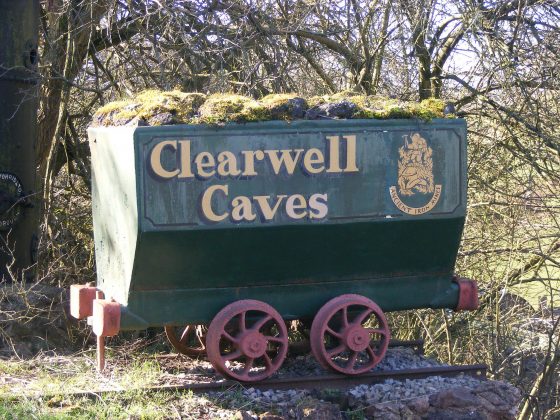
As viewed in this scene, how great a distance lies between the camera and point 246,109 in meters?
5.59

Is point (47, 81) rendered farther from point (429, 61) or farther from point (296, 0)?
point (429, 61)

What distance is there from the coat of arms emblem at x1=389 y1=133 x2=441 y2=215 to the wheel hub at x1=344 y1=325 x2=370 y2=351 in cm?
91

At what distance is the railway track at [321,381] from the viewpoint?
5.68 m

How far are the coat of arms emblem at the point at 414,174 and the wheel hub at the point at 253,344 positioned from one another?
134 cm

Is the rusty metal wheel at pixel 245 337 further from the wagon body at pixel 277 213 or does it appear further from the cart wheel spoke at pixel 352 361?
the cart wheel spoke at pixel 352 361

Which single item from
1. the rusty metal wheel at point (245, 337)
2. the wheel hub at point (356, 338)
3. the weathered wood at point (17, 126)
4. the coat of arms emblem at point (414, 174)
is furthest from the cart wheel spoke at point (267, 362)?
the weathered wood at point (17, 126)

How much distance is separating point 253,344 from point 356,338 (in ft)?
2.49

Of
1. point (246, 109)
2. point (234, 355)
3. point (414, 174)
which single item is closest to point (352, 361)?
point (234, 355)

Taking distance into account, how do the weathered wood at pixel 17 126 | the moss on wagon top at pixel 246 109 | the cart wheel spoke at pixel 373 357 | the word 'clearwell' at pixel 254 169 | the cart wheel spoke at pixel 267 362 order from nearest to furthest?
the word 'clearwell' at pixel 254 169, the moss on wagon top at pixel 246 109, the cart wheel spoke at pixel 267 362, the cart wheel spoke at pixel 373 357, the weathered wood at pixel 17 126

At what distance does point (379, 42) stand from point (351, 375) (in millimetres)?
4630

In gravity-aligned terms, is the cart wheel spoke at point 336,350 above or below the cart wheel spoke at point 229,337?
below

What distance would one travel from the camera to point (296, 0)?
9.20 meters

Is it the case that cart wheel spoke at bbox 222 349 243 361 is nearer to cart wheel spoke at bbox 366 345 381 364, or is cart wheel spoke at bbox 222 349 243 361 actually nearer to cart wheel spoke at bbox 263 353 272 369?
cart wheel spoke at bbox 263 353 272 369

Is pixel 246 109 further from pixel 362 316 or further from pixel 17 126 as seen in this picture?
pixel 17 126
